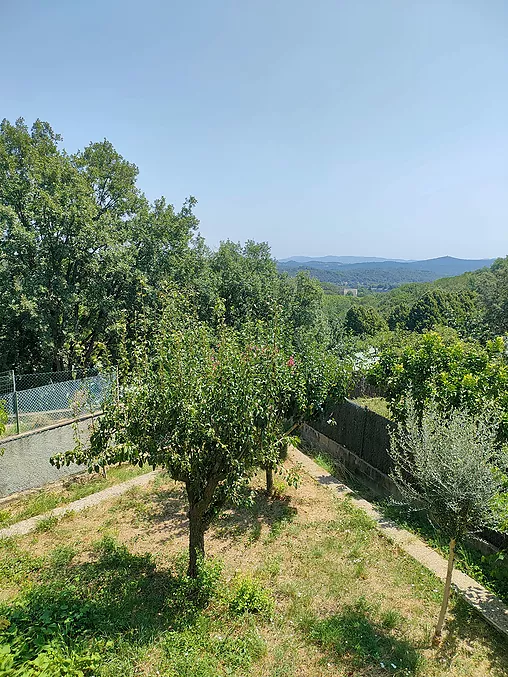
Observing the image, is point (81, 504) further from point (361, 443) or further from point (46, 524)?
point (361, 443)

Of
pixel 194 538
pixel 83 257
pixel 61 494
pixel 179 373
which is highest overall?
pixel 83 257

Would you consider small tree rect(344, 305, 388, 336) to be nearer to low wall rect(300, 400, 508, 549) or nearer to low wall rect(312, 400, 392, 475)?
low wall rect(300, 400, 508, 549)

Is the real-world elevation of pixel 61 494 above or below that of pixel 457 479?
below

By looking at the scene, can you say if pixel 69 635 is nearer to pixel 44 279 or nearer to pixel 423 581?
pixel 423 581

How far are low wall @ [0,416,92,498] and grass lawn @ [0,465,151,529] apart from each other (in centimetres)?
24

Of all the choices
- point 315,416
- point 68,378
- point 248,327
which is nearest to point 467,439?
point 248,327

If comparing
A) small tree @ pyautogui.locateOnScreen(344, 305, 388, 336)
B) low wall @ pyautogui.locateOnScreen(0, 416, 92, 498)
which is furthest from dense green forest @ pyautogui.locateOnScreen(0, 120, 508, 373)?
small tree @ pyautogui.locateOnScreen(344, 305, 388, 336)

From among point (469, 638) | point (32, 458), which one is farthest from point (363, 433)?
point (32, 458)

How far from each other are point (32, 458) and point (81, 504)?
160 cm

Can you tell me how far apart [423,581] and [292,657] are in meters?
2.11

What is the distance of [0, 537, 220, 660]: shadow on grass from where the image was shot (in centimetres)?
383

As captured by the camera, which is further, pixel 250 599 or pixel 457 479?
pixel 250 599

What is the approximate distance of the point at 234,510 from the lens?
21.9ft

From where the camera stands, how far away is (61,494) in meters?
7.47
